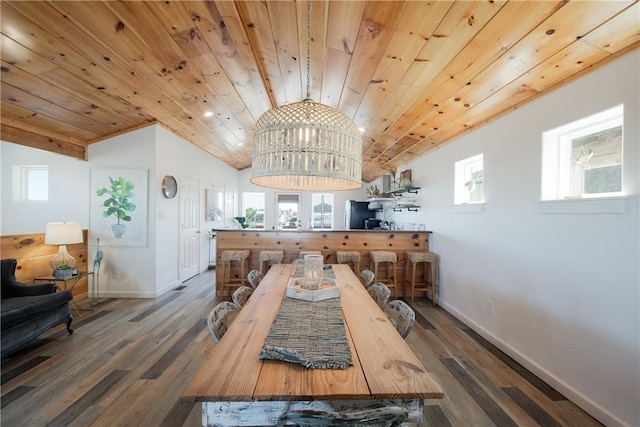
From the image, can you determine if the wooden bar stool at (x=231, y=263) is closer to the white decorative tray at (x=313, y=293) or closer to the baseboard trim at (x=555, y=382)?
the white decorative tray at (x=313, y=293)

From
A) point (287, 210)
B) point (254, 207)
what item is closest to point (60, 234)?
point (254, 207)

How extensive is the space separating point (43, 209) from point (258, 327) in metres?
4.57

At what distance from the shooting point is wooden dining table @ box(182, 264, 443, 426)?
0.84 m

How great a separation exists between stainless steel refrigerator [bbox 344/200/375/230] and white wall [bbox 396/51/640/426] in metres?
3.79

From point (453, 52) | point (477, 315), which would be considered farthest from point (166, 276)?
point (453, 52)

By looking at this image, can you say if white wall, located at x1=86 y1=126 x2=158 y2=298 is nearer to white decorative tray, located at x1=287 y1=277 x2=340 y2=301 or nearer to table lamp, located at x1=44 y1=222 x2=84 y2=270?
table lamp, located at x1=44 y1=222 x2=84 y2=270

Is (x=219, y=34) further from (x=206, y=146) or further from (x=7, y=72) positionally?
(x=206, y=146)

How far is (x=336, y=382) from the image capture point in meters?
0.90

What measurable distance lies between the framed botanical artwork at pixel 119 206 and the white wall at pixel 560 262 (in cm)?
441

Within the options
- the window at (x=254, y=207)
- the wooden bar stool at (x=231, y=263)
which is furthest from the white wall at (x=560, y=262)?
the window at (x=254, y=207)

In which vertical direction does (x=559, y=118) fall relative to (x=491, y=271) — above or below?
above

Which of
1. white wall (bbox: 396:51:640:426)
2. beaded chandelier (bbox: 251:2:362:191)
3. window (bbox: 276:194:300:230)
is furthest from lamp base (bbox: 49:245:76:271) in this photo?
window (bbox: 276:194:300:230)

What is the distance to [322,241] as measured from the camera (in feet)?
13.5

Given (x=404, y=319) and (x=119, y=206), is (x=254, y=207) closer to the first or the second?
(x=119, y=206)
